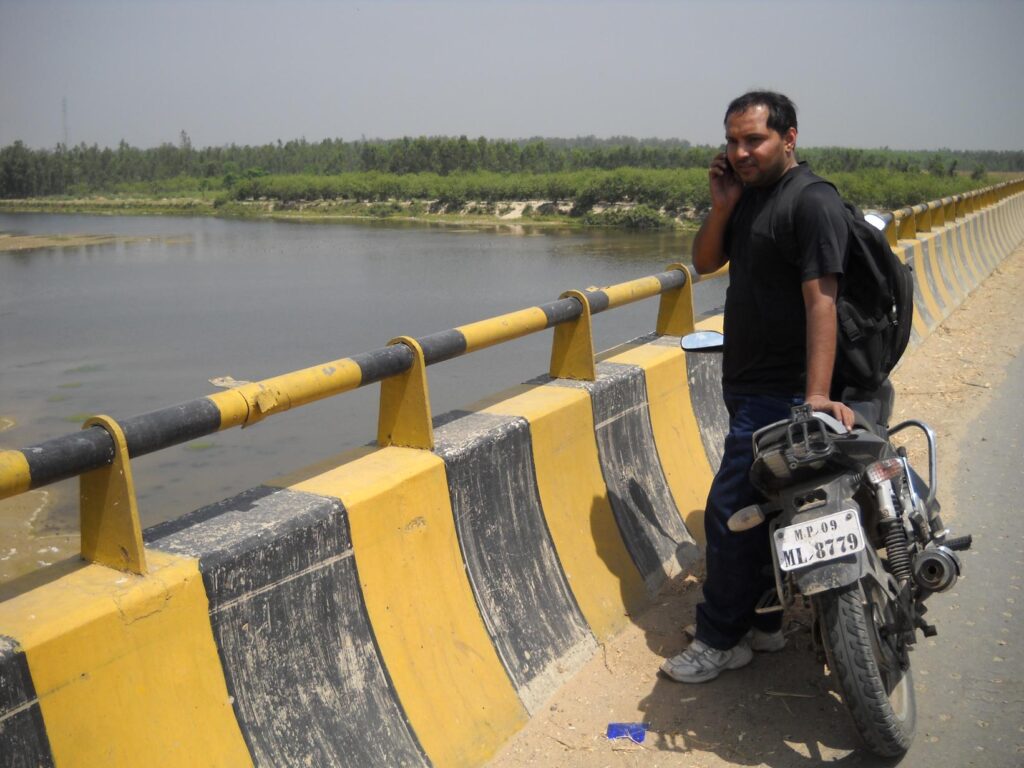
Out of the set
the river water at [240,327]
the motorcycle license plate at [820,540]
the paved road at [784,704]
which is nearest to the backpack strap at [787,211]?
the motorcycle license plate at [820,540]

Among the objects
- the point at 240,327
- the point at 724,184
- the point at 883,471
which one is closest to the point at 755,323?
the point at 724,184

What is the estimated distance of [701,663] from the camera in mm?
3686

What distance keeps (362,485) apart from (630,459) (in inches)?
71.7

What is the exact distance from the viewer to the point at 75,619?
219cm

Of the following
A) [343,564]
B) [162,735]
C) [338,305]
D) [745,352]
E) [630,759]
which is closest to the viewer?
[162,735]

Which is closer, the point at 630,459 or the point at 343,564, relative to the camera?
the point at 343,564

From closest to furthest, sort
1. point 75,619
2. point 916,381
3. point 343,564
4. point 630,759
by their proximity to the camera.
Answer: point 75,619, point 343,564, point 630,759, point 916,381

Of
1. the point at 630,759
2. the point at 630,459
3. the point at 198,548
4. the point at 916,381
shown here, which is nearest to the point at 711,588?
the point at 630,759

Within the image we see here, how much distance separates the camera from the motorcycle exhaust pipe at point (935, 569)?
322cm

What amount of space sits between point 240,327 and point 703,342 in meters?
12.6

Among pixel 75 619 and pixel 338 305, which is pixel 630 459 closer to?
pixel 75 619

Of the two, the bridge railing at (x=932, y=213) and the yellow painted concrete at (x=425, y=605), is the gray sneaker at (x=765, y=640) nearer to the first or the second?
the yellow painted concrete at (x=425, y=605)

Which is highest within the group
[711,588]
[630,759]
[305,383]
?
[305,383]

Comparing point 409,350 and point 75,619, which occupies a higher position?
point 409,350
